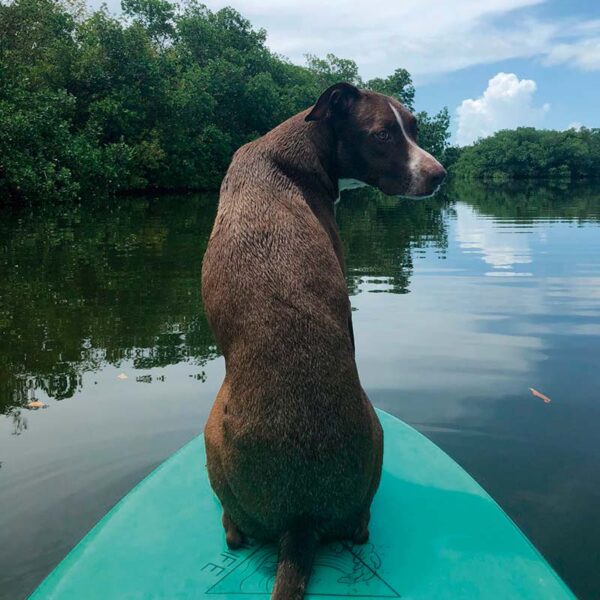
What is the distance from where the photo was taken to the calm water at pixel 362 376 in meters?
4.43

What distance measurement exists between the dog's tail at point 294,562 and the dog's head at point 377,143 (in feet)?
6.57

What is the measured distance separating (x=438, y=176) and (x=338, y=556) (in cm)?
212

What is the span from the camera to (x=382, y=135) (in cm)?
349

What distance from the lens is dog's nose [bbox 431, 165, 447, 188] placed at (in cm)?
344

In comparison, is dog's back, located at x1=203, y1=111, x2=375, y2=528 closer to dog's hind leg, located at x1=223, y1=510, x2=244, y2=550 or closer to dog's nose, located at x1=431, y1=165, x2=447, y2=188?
dog's hind leg, located at x1=223, y1=510, x2=244, y2=550

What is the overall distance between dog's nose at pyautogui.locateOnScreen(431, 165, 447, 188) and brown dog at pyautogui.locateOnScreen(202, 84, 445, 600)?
85cm

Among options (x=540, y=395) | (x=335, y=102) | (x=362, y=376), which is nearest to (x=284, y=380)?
(x=335, y=102)

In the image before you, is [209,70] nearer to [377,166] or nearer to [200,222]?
[200,222]

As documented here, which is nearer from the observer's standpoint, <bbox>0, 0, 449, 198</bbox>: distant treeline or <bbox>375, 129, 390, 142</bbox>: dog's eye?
<bbox>375, 129, 390, 142</bbox>: dog's eye

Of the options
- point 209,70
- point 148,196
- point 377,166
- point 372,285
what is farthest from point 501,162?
point 377,166

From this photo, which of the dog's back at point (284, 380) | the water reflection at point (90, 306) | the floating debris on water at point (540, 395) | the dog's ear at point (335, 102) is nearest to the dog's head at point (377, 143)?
the dog's ear at point (335, 102)

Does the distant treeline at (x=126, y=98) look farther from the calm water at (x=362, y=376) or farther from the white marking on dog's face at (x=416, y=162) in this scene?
the white marking on dog's face at (x=416, y=162)

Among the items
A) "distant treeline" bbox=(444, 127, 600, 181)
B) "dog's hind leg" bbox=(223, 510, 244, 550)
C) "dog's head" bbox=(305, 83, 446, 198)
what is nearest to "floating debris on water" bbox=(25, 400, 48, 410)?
"dog's hind leg" bbox=(223, 510, 244, 550)

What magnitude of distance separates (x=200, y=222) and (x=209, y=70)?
30.3 meters
